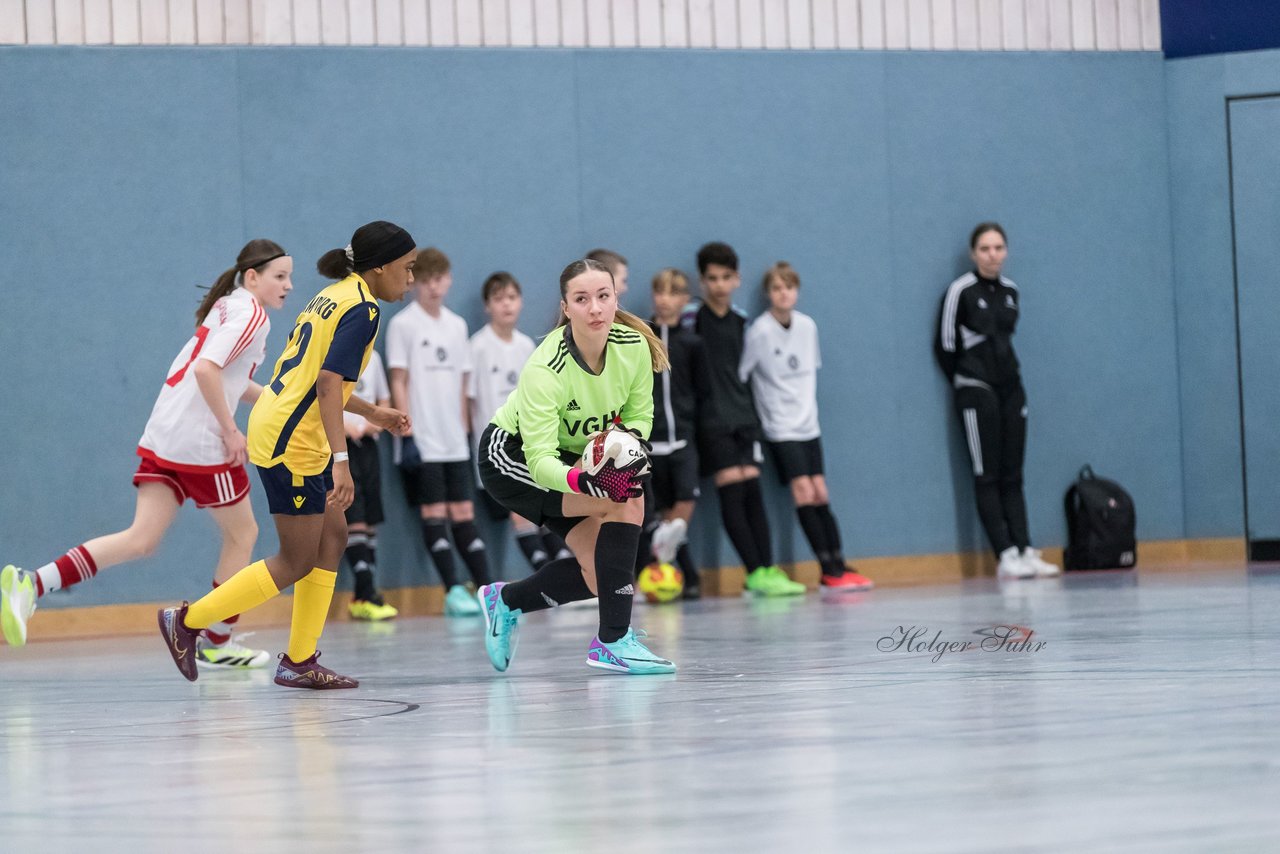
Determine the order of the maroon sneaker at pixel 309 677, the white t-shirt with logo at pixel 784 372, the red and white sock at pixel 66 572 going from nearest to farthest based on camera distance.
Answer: the maroon sneaker at pixel 309 677, the red and white sock at pixel 66 572, the white t-shirt with logo at pixel 784 372

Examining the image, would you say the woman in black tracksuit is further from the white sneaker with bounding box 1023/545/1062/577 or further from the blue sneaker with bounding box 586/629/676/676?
the blue sneaker with bounding box 586/629/676/676

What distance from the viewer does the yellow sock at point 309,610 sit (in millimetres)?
5504

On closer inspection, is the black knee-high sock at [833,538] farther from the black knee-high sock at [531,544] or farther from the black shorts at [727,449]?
the black knee-high sock at [531,544]

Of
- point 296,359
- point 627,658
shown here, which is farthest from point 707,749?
point 296,359

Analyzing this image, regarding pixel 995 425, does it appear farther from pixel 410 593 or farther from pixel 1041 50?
pixel 410 593

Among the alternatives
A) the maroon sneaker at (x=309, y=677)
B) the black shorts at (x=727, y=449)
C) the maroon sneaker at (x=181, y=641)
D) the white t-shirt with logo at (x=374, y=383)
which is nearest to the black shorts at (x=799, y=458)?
the black shorts at (x=727, y=449)

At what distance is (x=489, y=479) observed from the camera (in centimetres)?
579

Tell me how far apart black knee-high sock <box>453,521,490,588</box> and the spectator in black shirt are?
1.48 meters

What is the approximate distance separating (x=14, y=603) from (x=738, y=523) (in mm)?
4743

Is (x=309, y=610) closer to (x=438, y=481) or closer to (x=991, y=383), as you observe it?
(x=438, y=481)

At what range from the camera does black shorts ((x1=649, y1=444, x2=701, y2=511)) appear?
9914 millimetres

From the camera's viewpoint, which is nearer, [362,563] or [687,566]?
[362,563]

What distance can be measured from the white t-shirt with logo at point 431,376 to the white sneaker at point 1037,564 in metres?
3.61

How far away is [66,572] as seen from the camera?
6.55 metres
